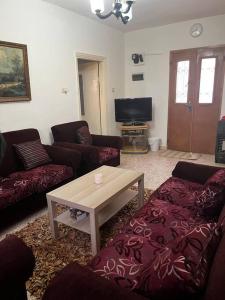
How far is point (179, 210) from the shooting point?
68.8 inches

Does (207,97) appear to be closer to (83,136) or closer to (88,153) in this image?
(83,136)

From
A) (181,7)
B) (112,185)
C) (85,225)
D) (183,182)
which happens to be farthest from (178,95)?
(85,225)

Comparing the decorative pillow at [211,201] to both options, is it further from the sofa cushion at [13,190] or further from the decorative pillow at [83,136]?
the decorative pillow at [83,136]

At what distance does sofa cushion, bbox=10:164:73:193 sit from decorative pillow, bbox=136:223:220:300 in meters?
1.83

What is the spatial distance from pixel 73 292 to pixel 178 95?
454 cm

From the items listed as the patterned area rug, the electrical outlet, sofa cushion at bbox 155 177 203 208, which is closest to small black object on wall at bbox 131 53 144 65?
the electrical outlet

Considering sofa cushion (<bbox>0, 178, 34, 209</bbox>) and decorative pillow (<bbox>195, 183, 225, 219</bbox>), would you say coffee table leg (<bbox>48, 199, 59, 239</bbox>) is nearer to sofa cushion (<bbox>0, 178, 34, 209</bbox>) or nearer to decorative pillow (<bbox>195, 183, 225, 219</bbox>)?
Result: sofa cushion (<bbox>0, 178, 34, 209</bbox>)

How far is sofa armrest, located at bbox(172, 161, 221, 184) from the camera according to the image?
2.20 meters

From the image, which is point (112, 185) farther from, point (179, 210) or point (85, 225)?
point (179, 210)

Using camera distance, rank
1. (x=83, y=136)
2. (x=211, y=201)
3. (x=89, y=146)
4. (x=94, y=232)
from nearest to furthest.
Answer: (x=211, y=201) → (x=94, y=232) → (x=89, y=146) → (x=83, y=136)

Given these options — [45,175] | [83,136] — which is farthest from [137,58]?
[45,175]

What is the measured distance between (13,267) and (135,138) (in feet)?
14.3

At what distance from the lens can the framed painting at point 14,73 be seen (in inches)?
111

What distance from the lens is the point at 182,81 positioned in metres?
4.66
